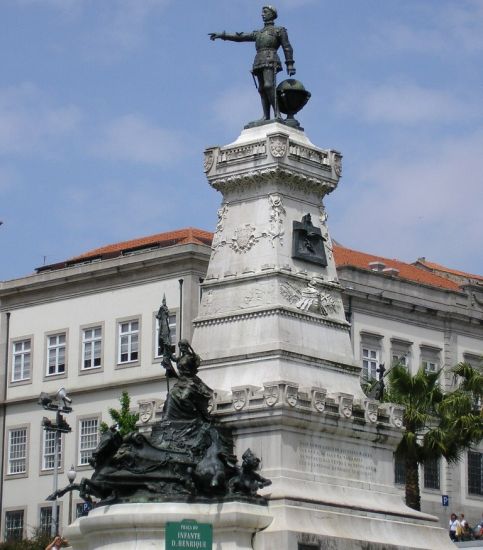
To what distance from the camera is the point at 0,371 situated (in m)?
81.4

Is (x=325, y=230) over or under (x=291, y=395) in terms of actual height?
over

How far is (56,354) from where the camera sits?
79750 mm

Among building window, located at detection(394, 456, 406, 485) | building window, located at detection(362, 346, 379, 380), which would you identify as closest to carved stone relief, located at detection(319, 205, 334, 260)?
building window, located at detection(394, 456, 406, 485)

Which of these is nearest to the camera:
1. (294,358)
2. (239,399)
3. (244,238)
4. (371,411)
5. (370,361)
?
(239,399)

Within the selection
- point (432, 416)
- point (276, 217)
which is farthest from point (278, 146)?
point (432, 416)

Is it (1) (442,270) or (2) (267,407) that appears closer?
(2) (267,407)

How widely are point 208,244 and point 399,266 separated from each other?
1501 cm

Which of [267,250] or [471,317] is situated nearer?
[267,250]

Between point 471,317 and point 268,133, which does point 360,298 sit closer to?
point 471,317

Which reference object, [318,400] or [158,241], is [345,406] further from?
[158,241]

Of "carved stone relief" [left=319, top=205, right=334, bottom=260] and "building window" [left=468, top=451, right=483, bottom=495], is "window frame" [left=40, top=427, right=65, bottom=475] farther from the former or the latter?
"carved stone relief" [left=319, top=205, right=334, bottom=260]

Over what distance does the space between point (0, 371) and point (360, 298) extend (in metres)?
16.2

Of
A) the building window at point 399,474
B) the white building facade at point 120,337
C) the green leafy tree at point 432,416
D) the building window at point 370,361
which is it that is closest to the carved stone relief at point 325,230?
the green leafy tree at point 432,416

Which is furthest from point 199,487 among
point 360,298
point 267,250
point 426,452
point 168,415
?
point 360,298
